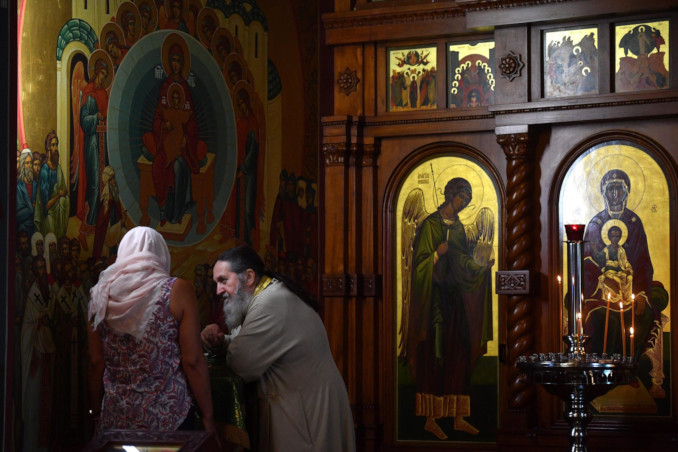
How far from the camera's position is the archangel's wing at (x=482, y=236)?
330 inches

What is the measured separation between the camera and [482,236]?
27.6ft

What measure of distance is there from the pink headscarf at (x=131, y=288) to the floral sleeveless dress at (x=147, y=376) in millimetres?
40

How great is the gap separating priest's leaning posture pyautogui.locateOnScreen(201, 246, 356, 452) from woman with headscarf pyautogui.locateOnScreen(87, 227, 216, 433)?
0.48 metres

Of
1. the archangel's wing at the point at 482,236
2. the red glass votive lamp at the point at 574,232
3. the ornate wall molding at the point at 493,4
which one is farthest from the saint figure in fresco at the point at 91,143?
the archangel's wing at the point at 482,236

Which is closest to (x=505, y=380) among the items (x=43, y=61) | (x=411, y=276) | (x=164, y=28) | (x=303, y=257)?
(x=411, y=276)

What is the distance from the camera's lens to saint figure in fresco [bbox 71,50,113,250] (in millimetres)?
5734

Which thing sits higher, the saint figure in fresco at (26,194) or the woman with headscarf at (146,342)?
the saint figure in fresco at (26,194)

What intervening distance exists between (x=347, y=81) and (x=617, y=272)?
9.08ft

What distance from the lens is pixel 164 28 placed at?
22.1 feet

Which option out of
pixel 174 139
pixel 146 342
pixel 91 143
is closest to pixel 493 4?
pixel 174 139

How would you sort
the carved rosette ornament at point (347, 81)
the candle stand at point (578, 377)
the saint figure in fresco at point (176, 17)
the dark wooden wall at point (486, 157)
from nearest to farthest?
the candle stand at point (578, 377), the saint figure in fresco at point (176, 17), the dark wooden wall at point (486, 157), the carved rosette ornament at point (347, 81)

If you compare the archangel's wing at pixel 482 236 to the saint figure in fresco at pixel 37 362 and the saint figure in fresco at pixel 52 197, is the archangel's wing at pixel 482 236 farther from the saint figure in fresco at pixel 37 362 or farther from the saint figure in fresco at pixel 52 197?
the saint figure in fresco at pixel 37 362

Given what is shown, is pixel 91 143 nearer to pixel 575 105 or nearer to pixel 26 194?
pixel 26 194

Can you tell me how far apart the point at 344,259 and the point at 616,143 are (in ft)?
7.91
